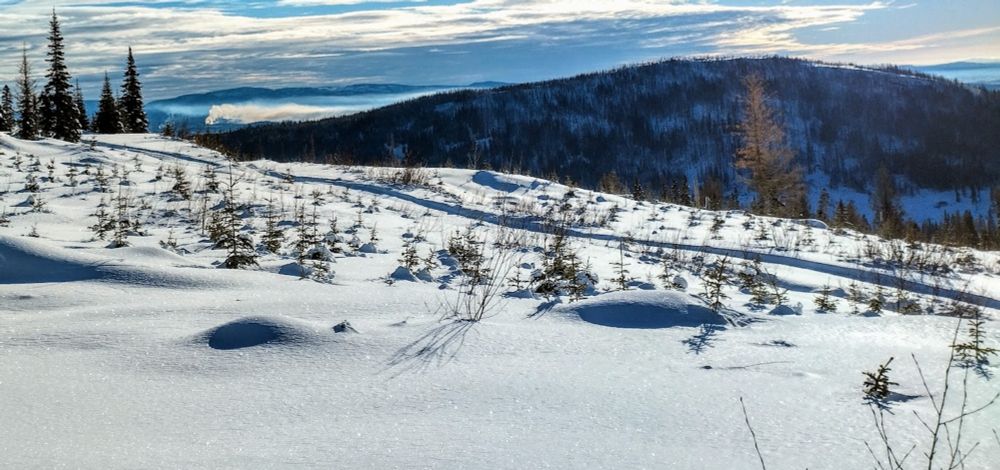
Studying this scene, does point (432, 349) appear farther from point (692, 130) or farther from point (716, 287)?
point (692, 130)

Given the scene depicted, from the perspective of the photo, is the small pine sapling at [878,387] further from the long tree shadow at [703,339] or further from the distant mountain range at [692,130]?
the distant mountain range at [692,130]

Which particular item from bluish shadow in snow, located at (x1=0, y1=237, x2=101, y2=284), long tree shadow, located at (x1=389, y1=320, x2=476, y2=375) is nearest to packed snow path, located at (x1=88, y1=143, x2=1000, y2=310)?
long tree shadow, located at (x1=389, y1=320, x2=476, y2=375)

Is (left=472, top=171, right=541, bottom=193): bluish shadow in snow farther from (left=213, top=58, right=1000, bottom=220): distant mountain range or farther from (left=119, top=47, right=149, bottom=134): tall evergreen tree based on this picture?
(left=213, top=58, right=1000, bottom=220): distant mountain range

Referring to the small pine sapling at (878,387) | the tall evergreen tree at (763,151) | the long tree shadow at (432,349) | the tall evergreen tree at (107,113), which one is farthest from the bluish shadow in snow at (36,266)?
the tall evergreen tree at (107,113)

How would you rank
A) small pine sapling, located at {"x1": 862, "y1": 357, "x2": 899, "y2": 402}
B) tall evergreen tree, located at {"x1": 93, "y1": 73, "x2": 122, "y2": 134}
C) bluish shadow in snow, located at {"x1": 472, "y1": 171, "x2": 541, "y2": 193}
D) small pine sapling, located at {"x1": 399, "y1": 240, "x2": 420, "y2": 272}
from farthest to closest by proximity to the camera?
tall evergreen tree, located at {"x1": 93, "y1": 73, "x2": 122, "y2": 134}
bluish shadow in snow, located at {"x1": 472, "y1": 171, "x2": 541, "y2": 193}
small pine sapling, located at {"x1": 399, "y1": 240, "x2": 420, "y2": 272}
small pine sapling, located at {"x1": 862, "y1": 357, "x2": 899, "y2": 402}

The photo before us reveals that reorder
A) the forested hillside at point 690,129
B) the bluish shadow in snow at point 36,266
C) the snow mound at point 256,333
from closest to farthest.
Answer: the snow mound at point 256,333, the bluish shadow in snow at point 36,266, the forested hillside at point 690,129

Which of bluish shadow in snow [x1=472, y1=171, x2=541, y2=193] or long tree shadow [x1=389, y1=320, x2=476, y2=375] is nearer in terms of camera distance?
long tree shadow [x1=389, y1=320, x2=476, y2=375]

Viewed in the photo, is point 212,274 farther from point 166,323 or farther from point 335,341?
point 335,341
